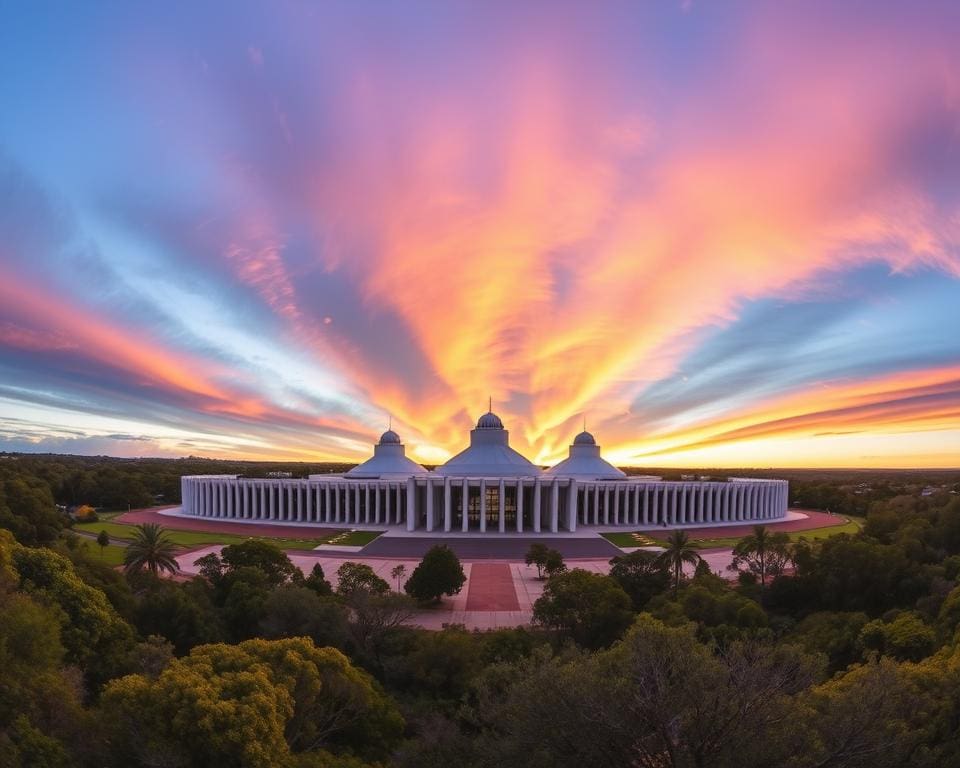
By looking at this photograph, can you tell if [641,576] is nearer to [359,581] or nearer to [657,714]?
[359,581]

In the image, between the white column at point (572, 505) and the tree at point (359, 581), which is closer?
the tree at point (359, 581)

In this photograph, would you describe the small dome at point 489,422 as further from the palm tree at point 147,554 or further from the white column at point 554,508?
the palm tree at point 147,554

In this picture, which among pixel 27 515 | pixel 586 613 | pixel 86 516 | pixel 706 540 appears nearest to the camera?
pixel 586 613

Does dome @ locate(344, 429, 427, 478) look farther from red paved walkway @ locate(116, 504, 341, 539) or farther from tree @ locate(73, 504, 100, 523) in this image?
tree @ locate(73, 504, 100, 523)

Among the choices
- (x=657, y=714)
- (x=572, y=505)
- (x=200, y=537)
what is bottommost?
(x=200, y=537)

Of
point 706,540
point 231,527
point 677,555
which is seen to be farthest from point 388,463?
point 677,555

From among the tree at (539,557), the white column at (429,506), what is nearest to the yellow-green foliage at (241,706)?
the tree at (539,557)

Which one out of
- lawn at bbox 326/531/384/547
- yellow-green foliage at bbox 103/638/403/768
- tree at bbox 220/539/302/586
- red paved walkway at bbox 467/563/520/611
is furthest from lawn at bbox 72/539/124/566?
yellow-green foliage at bbox 103/638/403/768
